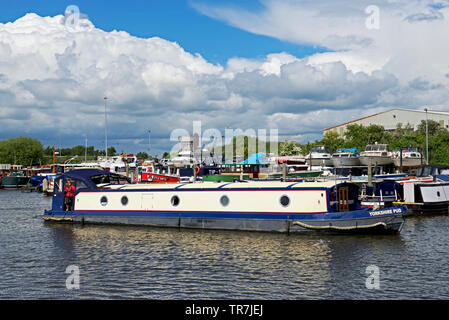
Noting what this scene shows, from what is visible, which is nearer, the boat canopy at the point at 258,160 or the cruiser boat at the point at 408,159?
the boat canopy at the point at 258,160

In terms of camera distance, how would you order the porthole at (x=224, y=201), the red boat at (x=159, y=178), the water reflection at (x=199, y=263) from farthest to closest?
the red boat at (x=159, y=178)
the porthole at (x=224, y=201)
the water reflection at (x=199, y=263)

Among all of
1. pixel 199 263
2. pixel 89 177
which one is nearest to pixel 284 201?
pixel 199 263

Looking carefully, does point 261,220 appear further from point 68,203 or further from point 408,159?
point 408,159

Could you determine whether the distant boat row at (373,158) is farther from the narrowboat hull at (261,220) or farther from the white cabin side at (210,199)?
the narrowboat hull at (261,220)

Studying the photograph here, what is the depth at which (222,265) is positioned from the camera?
2112cm

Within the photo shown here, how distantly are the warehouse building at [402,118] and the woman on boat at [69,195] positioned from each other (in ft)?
293

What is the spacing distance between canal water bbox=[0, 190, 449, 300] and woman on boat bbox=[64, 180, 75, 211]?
460 cm

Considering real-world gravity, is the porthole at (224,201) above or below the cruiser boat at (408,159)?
below

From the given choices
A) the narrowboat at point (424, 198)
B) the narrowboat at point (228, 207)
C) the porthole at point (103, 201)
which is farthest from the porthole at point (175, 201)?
the narrowboat at point (424, 198)

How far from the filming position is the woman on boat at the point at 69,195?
115ft

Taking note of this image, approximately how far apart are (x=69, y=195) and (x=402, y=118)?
9067cm

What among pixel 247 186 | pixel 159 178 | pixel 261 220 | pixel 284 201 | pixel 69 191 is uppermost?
pixel 159 178
